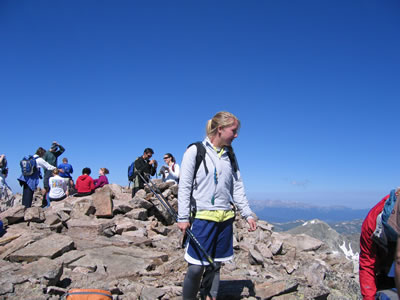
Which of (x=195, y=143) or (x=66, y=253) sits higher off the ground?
(x=195, y=143)

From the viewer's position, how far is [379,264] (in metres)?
3.19

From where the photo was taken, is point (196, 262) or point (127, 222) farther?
point (127, 222)

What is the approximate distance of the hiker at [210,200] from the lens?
12.8ft

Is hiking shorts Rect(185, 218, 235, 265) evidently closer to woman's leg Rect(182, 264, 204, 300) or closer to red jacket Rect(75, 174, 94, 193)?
woman's leg Rect(182, 264, 204, 300)

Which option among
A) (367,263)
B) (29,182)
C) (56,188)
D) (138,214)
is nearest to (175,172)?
(138,214)

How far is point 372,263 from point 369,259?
0.16 ft

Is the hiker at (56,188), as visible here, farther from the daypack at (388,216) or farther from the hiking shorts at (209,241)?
the daypack at (388,216)

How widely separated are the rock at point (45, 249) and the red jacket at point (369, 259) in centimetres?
645

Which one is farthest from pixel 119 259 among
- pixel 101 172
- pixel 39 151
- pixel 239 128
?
pixel 101 172

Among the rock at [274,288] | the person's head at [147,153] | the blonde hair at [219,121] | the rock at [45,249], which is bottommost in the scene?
the rock at [274,288]

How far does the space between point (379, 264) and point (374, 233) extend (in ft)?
1.79

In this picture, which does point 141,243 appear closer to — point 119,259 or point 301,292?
point 119,259

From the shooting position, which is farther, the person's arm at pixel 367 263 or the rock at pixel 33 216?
the rock at pixel 33 216

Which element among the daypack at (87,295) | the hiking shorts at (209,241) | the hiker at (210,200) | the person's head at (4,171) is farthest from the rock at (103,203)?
the hiking shorts at (209,241)
